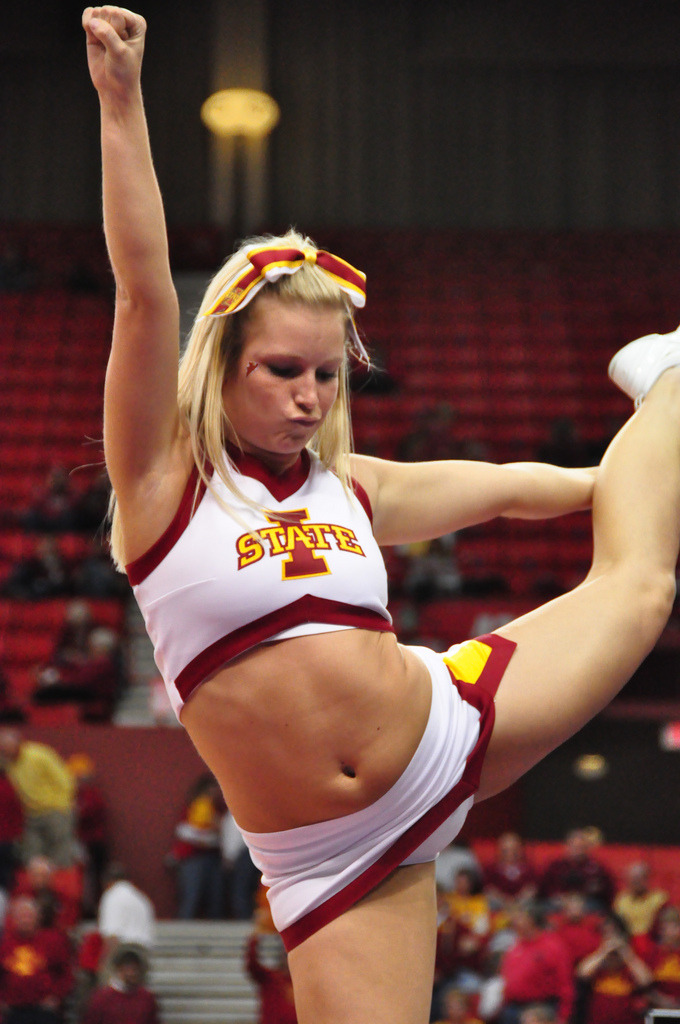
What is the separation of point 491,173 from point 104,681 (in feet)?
31.1

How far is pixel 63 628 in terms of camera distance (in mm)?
8969

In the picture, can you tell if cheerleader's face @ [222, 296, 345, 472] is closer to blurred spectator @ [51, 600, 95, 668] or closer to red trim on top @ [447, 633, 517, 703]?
red trim on top @ [447, 633, 517, 703]

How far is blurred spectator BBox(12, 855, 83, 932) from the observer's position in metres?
6.32

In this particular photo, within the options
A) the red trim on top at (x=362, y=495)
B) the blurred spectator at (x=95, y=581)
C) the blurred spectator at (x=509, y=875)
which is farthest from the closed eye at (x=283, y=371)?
the blurred spectator at (x=95, y=581)

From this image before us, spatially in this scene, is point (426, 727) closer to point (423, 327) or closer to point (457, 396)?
point (457, 396)

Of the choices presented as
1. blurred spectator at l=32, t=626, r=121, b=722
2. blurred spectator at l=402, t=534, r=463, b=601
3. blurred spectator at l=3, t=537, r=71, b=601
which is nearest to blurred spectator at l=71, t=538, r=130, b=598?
blurred spectator at l=3, t=537, r=71, b=601

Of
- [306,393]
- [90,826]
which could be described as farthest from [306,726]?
[90,826]

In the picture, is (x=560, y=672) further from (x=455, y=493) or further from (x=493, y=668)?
(x=455, y=493)

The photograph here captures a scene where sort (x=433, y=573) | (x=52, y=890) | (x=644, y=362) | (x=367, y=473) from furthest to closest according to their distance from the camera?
(x=433, y=573)
(x=52, y=890)
(x=644, y=362)
(x=367, y=473)

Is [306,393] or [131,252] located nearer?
[131,252]

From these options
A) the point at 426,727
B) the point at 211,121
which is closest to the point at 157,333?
the point at 426,727

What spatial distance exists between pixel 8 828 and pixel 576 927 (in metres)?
3.28

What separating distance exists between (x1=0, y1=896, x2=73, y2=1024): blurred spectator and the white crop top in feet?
15.7

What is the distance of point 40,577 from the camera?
31.4ft
